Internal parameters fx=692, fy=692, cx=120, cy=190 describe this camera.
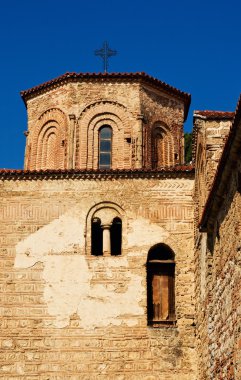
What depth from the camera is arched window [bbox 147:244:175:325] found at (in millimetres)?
15453

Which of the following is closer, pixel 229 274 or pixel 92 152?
pixel 229 274

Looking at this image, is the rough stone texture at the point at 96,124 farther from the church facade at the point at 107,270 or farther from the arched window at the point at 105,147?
the church facade at the point at 107,270

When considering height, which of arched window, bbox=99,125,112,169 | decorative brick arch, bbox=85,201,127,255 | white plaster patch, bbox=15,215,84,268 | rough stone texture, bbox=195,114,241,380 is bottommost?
rough stone texture, bbox=195,114,241,380

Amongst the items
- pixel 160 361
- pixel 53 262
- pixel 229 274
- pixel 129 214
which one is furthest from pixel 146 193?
pixel 229 274

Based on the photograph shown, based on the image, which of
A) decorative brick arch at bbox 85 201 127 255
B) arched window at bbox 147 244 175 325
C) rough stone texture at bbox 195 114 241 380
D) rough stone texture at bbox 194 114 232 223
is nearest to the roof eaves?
rough stone texture at bbox 195 114 241 380

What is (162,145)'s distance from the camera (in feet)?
Result: 64.5

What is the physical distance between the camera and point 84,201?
16.0m

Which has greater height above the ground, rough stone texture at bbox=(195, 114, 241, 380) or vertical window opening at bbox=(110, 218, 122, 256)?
vertical window opening at bbox=(110, 218, 122, 256)

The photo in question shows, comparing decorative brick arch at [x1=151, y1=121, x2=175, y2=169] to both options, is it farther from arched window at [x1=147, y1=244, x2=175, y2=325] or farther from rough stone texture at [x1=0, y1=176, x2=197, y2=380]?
arched window at [x1=147, y1=244, x2=175, y2=325]

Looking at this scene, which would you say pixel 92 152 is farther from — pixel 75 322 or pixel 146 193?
pixel 75 322

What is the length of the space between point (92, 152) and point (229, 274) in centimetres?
935

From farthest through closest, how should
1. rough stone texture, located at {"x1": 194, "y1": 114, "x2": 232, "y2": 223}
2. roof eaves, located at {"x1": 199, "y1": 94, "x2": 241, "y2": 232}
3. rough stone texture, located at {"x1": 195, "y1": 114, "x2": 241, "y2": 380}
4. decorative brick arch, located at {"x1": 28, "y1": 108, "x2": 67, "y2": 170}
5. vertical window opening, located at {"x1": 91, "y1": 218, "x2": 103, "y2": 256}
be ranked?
decorative brick arch, located at {"x1": 28, "y1": 108, "x2": 67, "y2": 170} < vertical window opening, located at {"x1": 91, "y1": 218, "x2": 103, "y2": 256} < rough stone texture, located at {"x1": 194, "y1": 114, "x2": 232, "y2": 223} < rough stone texture, located at {"x1": 195, "y1": 114, "x2": 241, "y2": 380} < roof eaves, located at {"x1": 199, "y1": 94, "x2": 241, "y2": 232}

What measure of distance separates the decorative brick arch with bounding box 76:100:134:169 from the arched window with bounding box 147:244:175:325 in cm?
349

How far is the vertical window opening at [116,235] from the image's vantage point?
52.5ft
